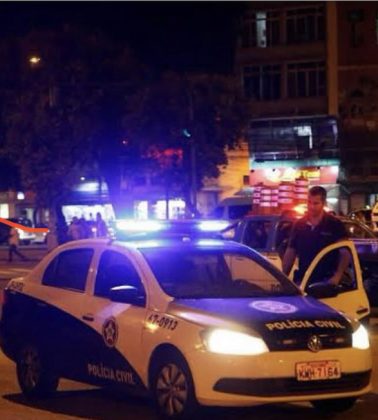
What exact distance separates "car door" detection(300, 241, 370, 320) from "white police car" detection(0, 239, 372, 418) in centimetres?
84

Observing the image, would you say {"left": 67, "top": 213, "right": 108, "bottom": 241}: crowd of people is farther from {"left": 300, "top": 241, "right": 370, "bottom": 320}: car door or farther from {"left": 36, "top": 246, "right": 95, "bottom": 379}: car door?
{"left": 36, "top": 246, "right": 95, "bottom": 379}: car door

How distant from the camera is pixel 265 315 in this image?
25.3ft

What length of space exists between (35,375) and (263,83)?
42114mm

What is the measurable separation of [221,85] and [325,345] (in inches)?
1432

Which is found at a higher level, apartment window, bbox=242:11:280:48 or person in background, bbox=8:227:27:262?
apartment window, bbox=242:11:280:48

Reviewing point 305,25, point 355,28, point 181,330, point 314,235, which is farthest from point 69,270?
point 305,25

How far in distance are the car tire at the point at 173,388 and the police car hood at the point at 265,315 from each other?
1.17 ft

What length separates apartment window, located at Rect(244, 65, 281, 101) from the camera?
50156 millimetres

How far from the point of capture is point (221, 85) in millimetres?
43531

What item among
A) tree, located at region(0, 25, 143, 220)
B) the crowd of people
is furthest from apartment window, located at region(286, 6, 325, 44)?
the crowd of people

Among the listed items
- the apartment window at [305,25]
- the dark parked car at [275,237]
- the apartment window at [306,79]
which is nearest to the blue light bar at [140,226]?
the dark parked car at [275,237]

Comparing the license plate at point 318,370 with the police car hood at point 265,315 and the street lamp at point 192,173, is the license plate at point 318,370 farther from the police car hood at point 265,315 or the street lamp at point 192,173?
the street lamp at point 192,173

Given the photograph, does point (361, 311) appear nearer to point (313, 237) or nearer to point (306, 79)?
point (313, 237)

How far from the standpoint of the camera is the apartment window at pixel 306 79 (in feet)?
162
